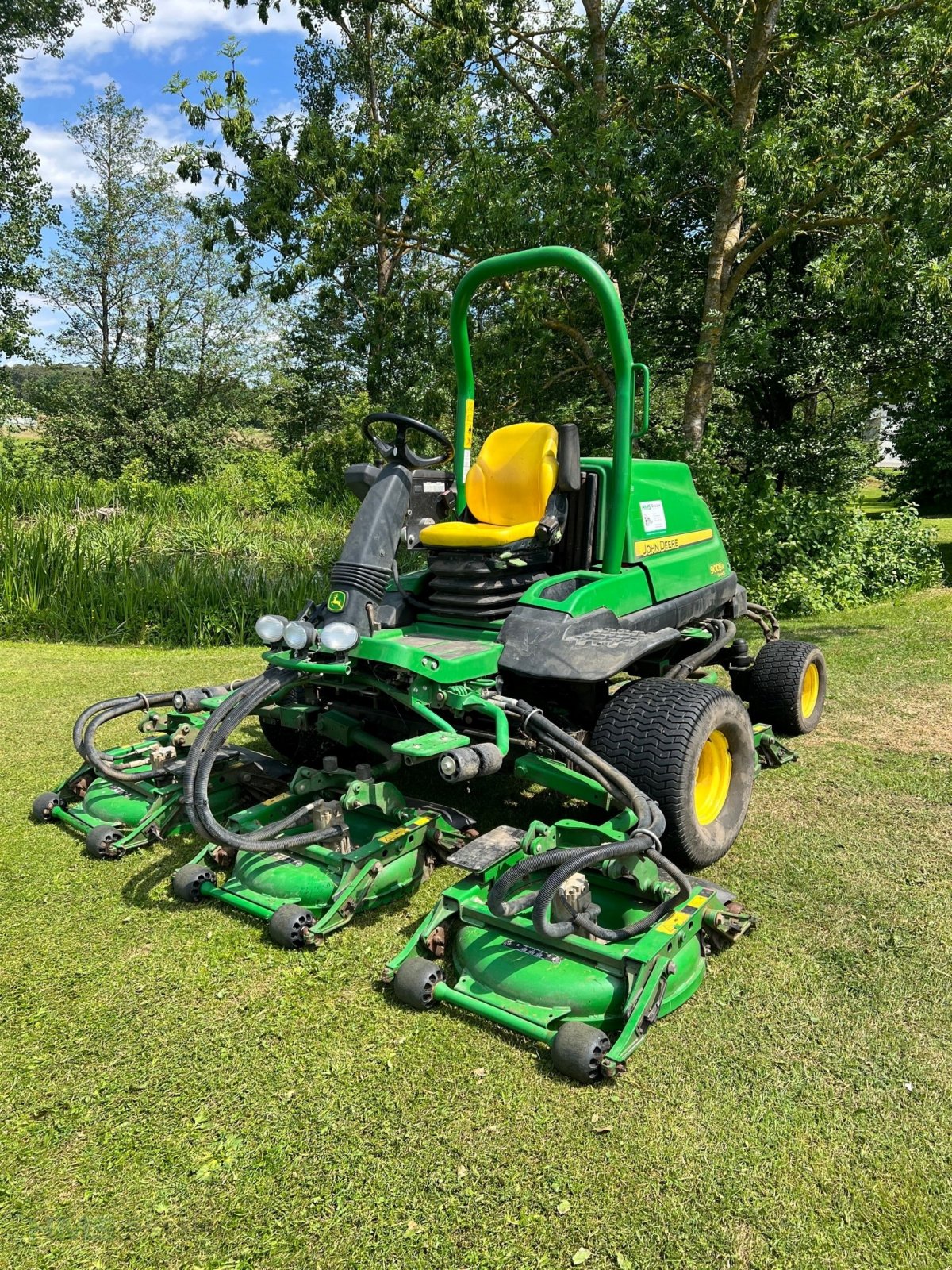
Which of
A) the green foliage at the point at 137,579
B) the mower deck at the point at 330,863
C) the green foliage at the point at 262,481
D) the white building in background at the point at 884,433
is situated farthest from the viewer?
the white building in background at the point at 884,433

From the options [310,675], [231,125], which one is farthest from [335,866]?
[231,125]

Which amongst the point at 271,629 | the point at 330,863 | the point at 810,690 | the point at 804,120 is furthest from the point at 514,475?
the point at 804,120

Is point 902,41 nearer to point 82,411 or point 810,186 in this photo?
point 810,186

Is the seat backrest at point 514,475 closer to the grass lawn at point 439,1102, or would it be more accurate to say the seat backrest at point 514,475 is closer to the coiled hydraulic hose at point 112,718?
the coiled hydraulic hose at point 112,718

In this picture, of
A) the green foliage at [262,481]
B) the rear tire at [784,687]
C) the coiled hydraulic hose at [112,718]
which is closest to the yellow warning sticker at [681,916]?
the coiled hydraulic hose at [112,718]

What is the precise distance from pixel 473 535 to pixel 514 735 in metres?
0.91

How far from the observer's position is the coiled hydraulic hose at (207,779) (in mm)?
3098

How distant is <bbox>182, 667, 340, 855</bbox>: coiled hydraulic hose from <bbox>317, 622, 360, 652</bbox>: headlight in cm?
25

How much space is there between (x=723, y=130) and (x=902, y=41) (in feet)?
6.78

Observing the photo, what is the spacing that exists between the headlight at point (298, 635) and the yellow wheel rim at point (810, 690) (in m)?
3.17

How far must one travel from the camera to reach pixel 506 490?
4363 mm

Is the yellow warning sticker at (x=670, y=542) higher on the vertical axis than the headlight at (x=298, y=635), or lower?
higher

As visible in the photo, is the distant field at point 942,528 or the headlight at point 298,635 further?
the distant field at point 942,528

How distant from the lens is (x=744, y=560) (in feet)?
30.3
